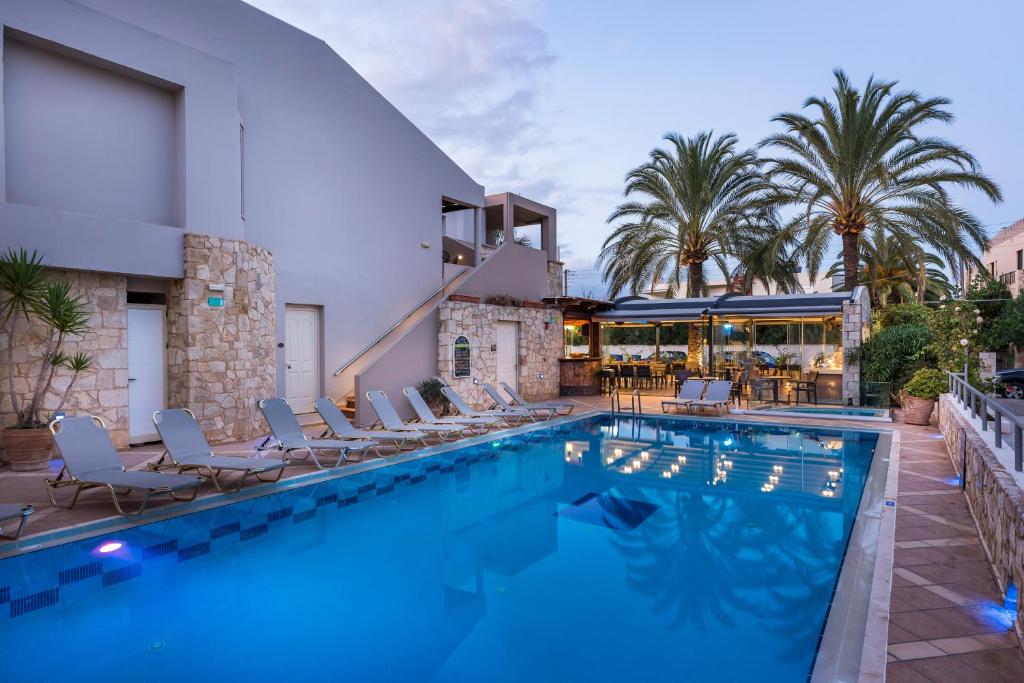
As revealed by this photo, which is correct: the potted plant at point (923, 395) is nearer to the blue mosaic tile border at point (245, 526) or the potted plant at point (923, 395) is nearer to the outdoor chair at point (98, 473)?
the blue mosaic tile border at point (245, 526)

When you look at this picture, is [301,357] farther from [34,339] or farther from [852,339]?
[852,339]

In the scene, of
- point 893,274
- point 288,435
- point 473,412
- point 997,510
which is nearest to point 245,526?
point 288,435

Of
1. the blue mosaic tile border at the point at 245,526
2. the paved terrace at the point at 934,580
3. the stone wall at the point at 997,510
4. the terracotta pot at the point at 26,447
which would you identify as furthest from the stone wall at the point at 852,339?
the terracotta pot at the point at 26,447

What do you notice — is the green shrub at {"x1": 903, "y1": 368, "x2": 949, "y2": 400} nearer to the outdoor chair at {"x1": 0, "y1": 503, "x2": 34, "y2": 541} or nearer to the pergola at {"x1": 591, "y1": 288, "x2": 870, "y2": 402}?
the pergola at {"x1": 591, "y1": 288, "x2": 870, "y2": 402}

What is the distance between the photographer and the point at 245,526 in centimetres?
612

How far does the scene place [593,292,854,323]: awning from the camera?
15.8m

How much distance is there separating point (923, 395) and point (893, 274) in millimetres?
13267

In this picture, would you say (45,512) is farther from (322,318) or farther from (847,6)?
→ (847,6)

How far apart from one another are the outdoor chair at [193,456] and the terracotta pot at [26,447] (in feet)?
5.50

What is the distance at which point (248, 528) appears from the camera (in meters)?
6.08

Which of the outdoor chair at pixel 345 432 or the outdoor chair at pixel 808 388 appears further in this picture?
the outdoor chair at pixel 808 388

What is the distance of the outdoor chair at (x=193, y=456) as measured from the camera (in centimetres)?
698

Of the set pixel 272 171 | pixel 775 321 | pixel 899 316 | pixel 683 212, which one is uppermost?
pixel 683 212

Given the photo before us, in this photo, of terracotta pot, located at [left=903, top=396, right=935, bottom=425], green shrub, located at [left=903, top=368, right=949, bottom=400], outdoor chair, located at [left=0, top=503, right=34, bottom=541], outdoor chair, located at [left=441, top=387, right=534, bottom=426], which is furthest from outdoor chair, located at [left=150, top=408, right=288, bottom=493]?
green shrub, located at [left=903, top=368, right=949, bottom=400]
